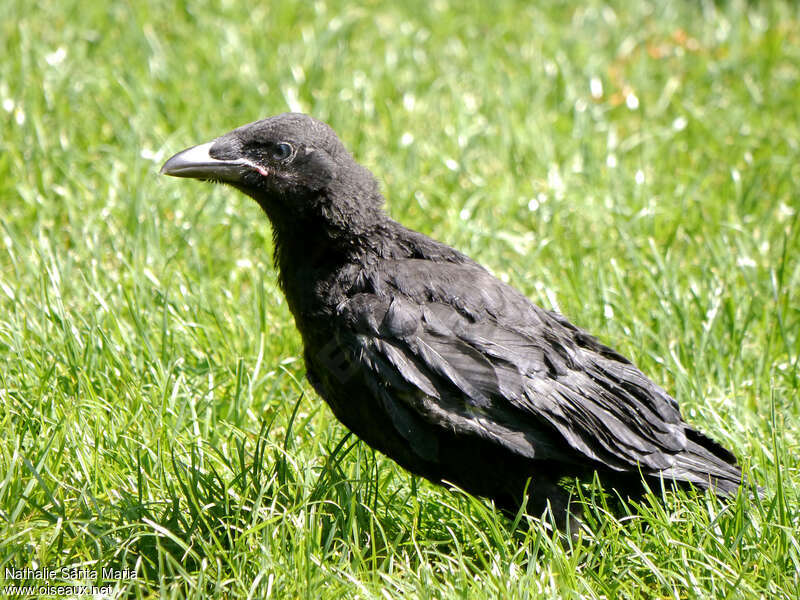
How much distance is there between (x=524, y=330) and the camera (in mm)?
3342

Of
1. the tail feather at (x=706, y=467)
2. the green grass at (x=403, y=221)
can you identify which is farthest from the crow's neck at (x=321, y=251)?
the tail feather at (x=706, y=467)

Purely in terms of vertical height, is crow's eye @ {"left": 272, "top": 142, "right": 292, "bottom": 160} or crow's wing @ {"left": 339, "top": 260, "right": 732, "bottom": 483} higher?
crow's eye @ {"left": 272, "top": 142, "right": 292, "bottom": 160}

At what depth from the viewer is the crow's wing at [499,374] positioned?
3.12 metres

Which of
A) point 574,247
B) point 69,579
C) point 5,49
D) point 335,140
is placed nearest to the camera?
point 69,579

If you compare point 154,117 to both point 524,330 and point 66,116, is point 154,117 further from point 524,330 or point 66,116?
point 524,330

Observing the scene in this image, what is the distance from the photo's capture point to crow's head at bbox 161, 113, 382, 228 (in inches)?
135

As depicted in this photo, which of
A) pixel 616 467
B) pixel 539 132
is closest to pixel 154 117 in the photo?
pixel 539 132

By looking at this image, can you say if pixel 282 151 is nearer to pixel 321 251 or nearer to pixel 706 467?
pixel 321 251

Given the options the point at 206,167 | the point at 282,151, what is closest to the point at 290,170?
the point at 282,151

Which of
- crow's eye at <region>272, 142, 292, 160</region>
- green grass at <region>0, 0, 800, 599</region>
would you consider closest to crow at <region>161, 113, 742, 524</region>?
crow's eye at <region>272, 142, 292, 160</region>

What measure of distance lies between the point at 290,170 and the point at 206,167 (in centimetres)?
29

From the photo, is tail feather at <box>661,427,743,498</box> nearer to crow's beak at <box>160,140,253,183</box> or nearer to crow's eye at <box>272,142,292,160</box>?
crow's eye at <box>272,142,292,160</box>

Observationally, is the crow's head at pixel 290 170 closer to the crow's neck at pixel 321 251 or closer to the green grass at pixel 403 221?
the crow's neck at pixel 321 251

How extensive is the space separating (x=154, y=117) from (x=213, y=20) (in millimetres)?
1316
